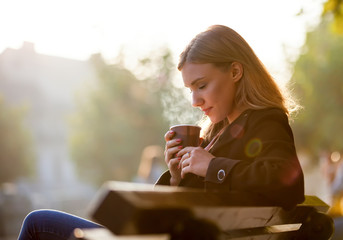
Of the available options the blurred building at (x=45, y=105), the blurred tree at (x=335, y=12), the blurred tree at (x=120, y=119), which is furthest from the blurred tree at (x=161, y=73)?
the blurred tree at (x=335, y=12)

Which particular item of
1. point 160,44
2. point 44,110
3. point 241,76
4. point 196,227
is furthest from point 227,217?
point 44,110

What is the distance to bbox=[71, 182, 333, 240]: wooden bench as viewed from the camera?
1140mm

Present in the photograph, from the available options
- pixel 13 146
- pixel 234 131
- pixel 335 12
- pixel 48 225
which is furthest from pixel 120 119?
pixel 234 131

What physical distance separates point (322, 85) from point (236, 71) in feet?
68.6

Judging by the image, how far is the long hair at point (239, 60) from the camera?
2.16m

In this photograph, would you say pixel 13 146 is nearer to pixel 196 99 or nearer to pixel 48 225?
pixel 48 225

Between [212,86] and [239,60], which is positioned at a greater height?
[239,60]

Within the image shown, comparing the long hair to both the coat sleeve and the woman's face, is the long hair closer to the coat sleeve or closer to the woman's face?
the woman's face

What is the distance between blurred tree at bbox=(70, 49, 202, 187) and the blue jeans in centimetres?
2817

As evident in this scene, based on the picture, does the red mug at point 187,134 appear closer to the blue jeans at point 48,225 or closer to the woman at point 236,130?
the woman at point 236,130

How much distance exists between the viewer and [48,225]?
2.21 metres

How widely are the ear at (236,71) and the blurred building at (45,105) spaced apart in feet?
133

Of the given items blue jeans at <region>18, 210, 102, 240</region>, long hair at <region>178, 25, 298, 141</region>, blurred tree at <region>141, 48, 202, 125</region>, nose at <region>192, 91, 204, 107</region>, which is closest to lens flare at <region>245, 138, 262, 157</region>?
long hair at <region>178, 25, 298, 141</region>

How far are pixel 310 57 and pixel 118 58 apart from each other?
1454 cm
